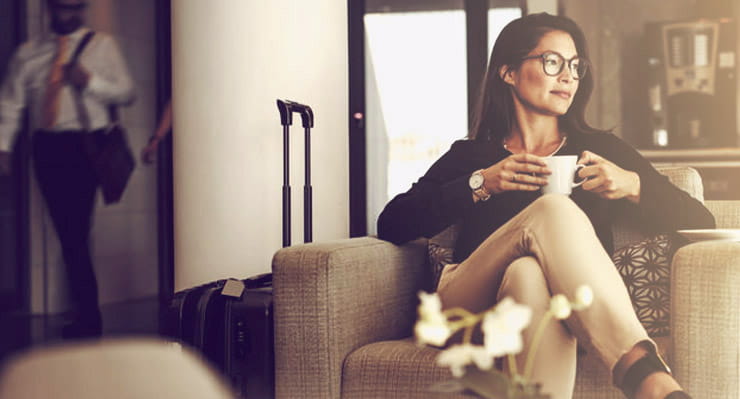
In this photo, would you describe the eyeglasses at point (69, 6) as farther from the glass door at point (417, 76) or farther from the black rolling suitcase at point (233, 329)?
the black rolling suitcase at point (233, 329)

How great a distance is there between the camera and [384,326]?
1902 mm

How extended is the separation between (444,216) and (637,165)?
18.6 inches

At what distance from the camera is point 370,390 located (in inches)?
67.1

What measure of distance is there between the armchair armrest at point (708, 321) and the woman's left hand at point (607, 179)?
0.41 m

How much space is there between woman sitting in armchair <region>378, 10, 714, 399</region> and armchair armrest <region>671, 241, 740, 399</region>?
0.16 meters

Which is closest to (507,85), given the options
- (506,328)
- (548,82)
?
(548,82)

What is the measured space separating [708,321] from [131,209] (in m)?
2.95

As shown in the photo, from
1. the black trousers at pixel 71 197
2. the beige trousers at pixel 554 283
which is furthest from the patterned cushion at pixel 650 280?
Result: the black trousers at pixel 71 197

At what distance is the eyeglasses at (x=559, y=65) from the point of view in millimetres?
2215

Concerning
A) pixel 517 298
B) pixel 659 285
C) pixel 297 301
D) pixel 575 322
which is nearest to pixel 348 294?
pixel 297 301

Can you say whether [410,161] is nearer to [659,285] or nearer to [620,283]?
[659,285]

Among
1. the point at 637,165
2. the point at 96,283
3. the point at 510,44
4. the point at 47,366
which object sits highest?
the point at 510,44

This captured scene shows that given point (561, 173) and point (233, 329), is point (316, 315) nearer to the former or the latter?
point (233, 329)

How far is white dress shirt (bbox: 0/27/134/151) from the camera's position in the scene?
10.7ft
